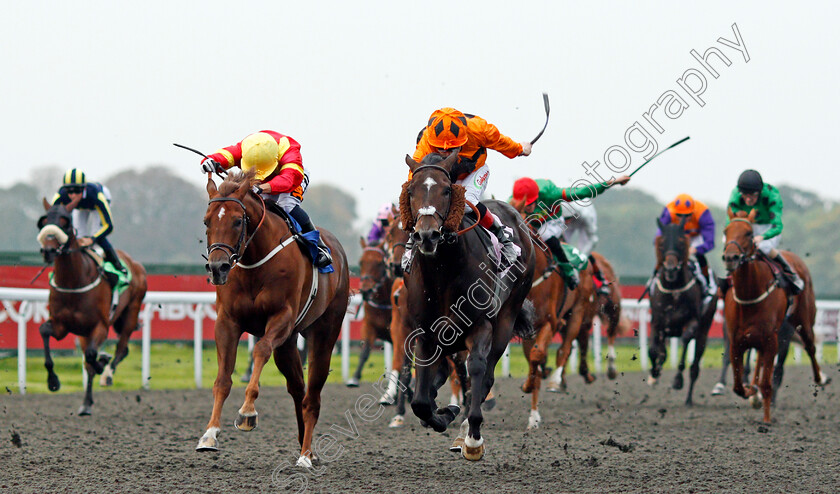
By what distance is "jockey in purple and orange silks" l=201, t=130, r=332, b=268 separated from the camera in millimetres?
6043

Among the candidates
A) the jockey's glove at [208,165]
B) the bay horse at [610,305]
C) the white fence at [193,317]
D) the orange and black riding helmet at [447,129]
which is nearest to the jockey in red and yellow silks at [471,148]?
the orange and black riding helmet at [447,129]

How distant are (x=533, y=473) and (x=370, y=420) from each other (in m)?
3.14

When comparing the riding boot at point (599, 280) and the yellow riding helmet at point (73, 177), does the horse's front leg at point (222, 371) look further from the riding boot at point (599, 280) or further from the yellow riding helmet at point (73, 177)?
the riding boot at point (599, 280)

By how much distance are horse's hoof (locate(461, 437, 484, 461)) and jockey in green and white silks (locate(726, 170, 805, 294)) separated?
4.55 meters

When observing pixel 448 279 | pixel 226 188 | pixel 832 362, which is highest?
pixel 226 188

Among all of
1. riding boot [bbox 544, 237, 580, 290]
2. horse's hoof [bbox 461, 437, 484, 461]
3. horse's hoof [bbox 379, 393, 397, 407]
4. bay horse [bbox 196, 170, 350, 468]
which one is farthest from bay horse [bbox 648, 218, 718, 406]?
horse's hoof [bbox 461, 437, 484, 461]

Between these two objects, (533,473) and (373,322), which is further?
(373,322)

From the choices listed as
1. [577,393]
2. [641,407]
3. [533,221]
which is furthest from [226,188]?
[577,393]

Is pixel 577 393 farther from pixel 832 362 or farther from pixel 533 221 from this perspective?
pixel 832 362

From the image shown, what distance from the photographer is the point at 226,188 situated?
5.45 m

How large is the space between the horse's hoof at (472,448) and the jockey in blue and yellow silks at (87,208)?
5293 mm

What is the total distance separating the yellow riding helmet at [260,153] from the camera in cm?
609

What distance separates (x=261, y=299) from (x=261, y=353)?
0.39m

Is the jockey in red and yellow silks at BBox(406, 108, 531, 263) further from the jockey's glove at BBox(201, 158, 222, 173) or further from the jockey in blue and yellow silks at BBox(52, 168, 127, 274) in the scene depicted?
the jockey in blue and yellow silks at BBox(52, 168, 127, 274)
